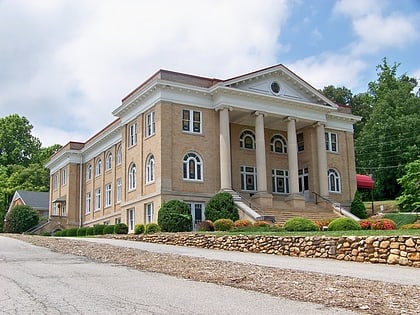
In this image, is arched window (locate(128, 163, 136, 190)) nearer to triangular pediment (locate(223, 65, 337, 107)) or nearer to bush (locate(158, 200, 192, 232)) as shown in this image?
bush (locate(158, 200, 192, 232))

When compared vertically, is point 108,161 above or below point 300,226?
above

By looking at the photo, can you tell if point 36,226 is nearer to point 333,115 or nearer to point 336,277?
point 333,115

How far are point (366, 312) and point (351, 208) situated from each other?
33813mm

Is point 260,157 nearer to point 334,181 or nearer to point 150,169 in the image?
point 150,169

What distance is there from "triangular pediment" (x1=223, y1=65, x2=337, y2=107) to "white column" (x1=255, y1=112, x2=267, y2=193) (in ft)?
6.37

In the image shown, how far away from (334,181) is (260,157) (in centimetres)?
884

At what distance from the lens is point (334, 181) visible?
43.3 meters

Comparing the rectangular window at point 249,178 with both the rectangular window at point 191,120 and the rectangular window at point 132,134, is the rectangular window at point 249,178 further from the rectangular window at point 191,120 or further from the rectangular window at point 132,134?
the rectangular window at point 132,134

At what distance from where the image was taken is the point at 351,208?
41.2m

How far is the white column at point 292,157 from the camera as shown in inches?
1510

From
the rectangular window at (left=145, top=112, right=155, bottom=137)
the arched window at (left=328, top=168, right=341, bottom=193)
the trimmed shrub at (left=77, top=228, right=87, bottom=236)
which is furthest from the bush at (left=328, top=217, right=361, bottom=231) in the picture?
the trimmed shrub at (left=77, top=228, right=87, bottom=236)

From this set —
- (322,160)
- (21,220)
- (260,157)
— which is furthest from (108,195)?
(322,160)

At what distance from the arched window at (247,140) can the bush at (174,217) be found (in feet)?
35.6

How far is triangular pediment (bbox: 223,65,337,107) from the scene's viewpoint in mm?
37812
